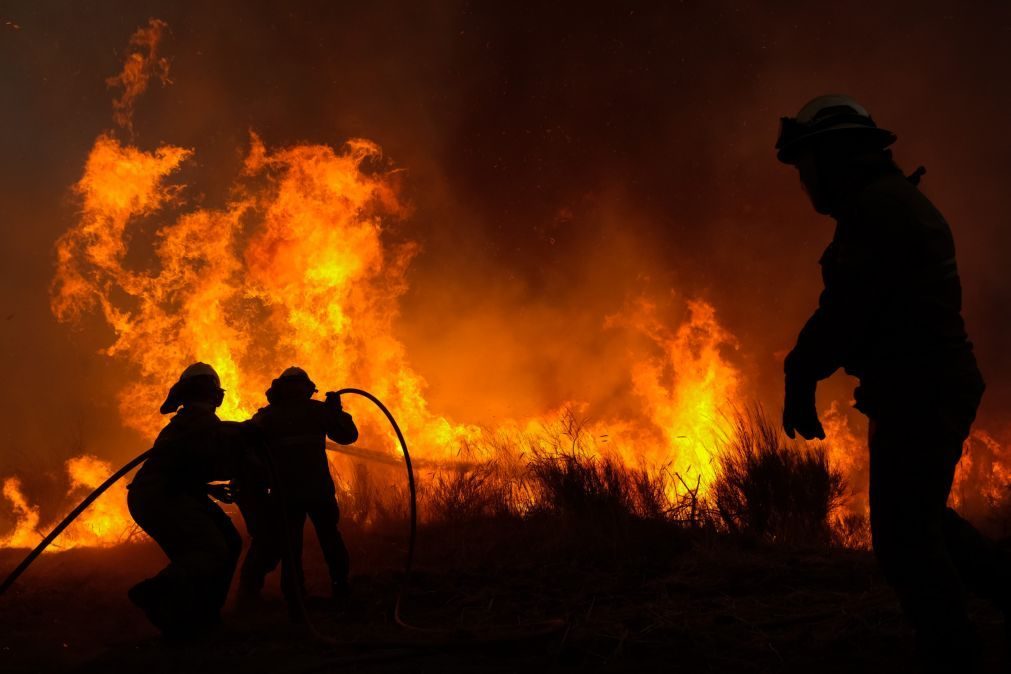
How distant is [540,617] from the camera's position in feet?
16.3

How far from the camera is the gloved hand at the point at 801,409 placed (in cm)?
278

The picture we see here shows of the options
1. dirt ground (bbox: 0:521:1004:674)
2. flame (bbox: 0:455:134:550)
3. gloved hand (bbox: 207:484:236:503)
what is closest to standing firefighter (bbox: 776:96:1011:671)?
dirt ground (bbox: 0:521:1004:674)

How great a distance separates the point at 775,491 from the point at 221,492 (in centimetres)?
514

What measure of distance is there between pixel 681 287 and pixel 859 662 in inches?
648

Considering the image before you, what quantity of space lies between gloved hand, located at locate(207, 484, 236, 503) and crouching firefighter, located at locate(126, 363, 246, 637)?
0.01 metres

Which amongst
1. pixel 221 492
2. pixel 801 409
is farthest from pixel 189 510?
pixel 801 409

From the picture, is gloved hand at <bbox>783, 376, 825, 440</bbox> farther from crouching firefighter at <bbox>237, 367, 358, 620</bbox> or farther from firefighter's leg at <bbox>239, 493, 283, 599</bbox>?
firefighter's leg at <bbox>239, 493, 283, 599</bbox>

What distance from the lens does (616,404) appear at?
20.0 meters

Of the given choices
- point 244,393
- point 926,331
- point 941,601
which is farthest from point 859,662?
point 244,393

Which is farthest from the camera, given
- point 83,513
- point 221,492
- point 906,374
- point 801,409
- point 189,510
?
point 83,513

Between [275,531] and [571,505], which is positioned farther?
[571,505]

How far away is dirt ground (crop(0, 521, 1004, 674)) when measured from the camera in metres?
3.76

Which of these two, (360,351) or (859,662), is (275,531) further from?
(360,351)

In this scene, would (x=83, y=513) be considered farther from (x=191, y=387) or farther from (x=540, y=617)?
(x=540, y=617)
